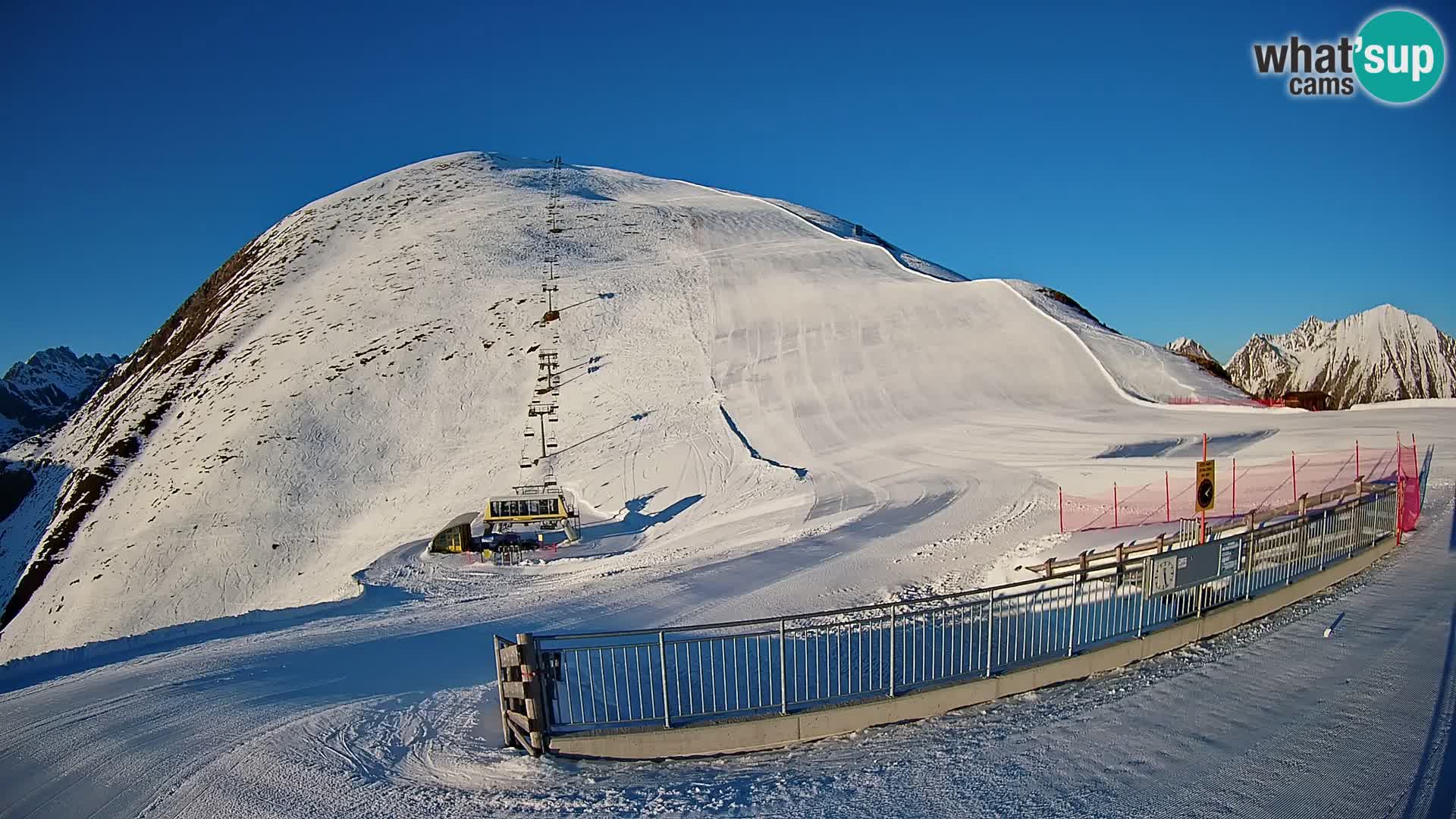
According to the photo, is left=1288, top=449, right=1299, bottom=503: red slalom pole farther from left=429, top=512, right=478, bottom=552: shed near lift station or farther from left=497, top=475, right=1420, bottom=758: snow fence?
left=429, top=512, right=478, bottom=552: shed near lift station

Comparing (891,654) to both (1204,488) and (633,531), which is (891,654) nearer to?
(1204,488)

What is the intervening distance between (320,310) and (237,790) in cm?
5586

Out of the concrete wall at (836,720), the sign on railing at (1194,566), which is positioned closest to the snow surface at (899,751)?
the concrete wall at (836,720)

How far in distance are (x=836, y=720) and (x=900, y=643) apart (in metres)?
4.90

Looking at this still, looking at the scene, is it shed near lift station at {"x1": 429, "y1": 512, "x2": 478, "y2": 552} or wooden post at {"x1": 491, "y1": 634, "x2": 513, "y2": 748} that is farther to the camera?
shed near lift station at {"x1": 429, "y1": 512, "x2": 478, "y2": 552}

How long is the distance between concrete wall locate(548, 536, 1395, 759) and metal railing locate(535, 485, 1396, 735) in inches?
5.2

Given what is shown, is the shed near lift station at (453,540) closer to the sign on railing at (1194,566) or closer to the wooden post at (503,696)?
the wooden post at (503,696)

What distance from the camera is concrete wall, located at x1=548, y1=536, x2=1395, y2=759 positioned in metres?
7.55

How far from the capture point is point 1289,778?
6.13m

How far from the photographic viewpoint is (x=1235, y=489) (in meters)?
20.5

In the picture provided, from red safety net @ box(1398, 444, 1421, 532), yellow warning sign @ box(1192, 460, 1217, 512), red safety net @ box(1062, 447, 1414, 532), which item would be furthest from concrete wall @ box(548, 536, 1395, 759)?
red safety net @ box(1062, 447, 1414, 532)

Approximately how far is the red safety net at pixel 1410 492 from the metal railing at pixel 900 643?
2902 mm

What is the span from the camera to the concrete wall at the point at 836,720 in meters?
7.55

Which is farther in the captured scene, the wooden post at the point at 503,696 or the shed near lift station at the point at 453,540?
the shed near lift station at the point at 453,540
